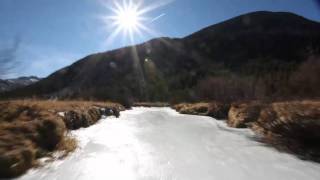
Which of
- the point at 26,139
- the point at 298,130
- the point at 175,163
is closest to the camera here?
the point at 26,139

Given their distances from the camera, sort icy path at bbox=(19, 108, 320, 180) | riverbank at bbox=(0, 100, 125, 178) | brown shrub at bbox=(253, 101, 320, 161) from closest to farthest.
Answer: riverbank at bbox=(0, 100, 125, 178) < icy path at bbox=(19, 108, 320, 180) < brown shrub at bbox=(253, 101, 320, 161)

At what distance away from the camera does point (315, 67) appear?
133ft

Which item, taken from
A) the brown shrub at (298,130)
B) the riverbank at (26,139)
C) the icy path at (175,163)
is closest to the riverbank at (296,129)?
the brown shrub at (298,130)

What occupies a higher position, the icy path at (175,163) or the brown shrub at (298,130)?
the brown shrub at (298,130)

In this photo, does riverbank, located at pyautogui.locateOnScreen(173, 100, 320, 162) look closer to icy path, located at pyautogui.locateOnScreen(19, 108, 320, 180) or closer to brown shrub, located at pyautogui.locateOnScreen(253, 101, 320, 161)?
brown shrub, located at pyautogui.locateOnScreen(253, 101, 320, 161)

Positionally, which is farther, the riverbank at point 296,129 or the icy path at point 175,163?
the riverbank at point 296,129

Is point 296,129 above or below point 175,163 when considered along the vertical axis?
above

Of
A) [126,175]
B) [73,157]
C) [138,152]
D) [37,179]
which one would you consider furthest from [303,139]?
[37,179]

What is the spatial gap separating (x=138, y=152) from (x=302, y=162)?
4728 mm

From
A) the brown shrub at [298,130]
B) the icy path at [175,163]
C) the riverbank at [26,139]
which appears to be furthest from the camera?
the brown shrub at [298,130]

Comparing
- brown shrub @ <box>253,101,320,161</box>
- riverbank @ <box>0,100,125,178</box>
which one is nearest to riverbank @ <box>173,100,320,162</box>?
brown shrub @ <box>253,101,320,161</box>

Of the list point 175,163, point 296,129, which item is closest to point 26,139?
point 175,163

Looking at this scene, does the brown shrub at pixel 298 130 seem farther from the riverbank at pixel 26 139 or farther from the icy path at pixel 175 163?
the riverbank at pixel 26 139

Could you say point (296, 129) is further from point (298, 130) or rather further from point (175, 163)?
point (175, 163)
